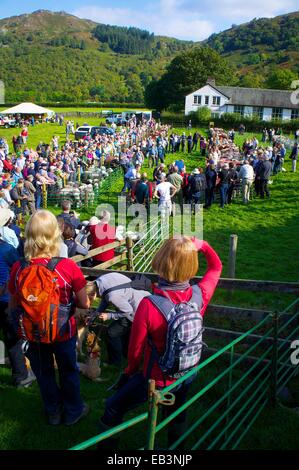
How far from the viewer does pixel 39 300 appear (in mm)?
3250

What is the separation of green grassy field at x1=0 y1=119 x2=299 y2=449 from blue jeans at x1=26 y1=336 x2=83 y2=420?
199 mm

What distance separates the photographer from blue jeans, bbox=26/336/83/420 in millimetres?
3559

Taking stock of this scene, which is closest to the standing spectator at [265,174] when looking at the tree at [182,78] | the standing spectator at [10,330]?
the standing spectator at [10,330]

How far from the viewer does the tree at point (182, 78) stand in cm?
7438

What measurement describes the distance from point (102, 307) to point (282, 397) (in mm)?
2191

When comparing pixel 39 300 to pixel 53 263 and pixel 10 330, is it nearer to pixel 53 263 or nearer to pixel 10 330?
pixel 53 263

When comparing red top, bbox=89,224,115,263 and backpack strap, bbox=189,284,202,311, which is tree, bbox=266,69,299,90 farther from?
backpack strap, bbox=189,284,202,311

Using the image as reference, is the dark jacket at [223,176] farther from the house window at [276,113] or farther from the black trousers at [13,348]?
the house window at [276,113]

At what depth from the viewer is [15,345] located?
177 inches

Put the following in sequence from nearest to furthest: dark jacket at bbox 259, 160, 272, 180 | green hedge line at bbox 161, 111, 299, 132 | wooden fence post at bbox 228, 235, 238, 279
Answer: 1. wooden fence post at bbox 228, 235, 238, 279
2. dark jacket at bbox 259, 160, 272, 180
3. green hedge line at bbox 161, 111, 299, 132

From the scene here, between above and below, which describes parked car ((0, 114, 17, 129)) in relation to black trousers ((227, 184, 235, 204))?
above

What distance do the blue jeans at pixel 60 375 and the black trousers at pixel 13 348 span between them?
0.82 m

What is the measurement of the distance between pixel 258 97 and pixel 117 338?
68.4 metres
